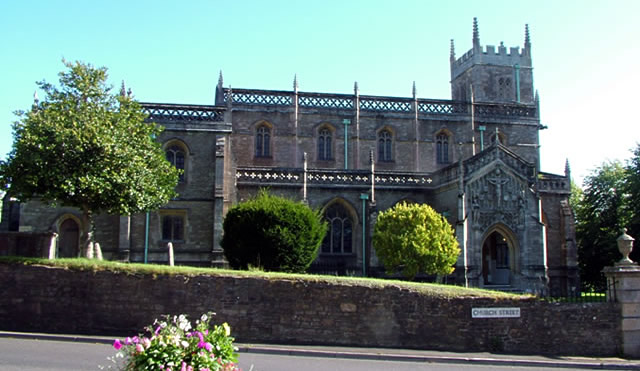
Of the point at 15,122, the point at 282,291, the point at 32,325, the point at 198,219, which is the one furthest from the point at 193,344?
the point at 198,219

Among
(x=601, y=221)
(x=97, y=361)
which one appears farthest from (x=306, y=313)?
(x=601, y=221)

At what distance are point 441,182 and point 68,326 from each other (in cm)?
2154

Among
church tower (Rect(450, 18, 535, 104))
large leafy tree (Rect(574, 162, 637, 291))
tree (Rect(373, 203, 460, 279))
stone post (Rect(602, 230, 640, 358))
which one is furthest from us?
church tower (Rect(450, 18, 535, 104))

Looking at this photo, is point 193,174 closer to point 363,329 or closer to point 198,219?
point 198,219

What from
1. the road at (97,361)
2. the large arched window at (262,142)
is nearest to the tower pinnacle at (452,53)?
the large arched window at (262,142)

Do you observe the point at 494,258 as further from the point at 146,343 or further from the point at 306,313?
the point at 146,343

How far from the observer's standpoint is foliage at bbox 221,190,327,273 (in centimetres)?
2347

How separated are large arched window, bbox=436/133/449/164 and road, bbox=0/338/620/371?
82.8 ft

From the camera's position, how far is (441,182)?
1313 inches

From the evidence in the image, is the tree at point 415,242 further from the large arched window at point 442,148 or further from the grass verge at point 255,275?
the large arched window at point 442,148

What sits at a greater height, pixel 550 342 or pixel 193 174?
pixel 193 174

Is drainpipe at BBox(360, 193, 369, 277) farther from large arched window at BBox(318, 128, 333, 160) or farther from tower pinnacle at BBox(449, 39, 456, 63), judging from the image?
tower pinnacle at BBox(449, 39, 456, 63)

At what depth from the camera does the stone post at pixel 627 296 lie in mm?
17656

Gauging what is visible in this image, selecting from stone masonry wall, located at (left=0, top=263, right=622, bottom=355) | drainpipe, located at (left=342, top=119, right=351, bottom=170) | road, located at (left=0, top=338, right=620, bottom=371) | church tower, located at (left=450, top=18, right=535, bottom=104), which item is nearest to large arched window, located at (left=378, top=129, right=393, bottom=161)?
drainpipe, located at (left=342, top=119, right=351, bottom=170)
